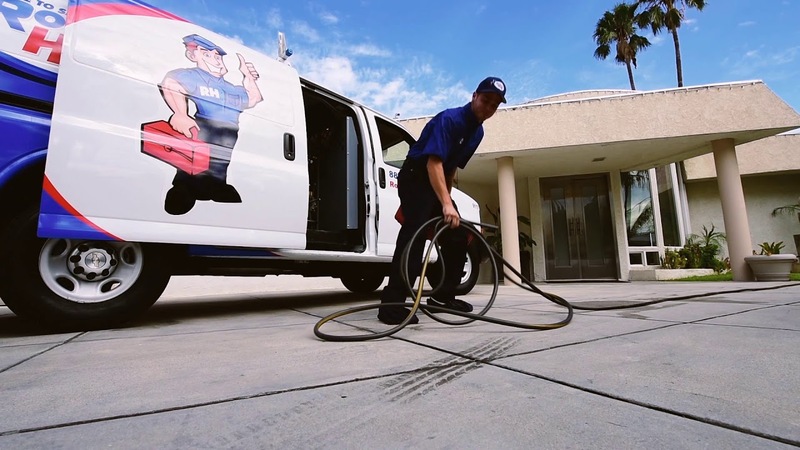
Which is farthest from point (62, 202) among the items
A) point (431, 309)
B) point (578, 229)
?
point (578, 229)

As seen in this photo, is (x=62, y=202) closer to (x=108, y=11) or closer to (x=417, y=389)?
(x=108, y=11)

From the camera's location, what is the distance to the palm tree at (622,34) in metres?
16.7

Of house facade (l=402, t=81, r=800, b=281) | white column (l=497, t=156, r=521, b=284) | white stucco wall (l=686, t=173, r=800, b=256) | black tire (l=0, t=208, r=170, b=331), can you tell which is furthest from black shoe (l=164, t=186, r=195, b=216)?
white stucco wall (l=686, t=173, r=800, b=256)

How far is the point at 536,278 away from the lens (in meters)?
9.17

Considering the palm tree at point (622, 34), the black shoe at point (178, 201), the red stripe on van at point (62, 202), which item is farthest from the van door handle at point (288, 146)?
the palm tree at point (622, 34)

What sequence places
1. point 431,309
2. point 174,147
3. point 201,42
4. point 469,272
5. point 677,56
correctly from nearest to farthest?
point 431,309 < point 174,147 < point 201,42 < point 469,272 < point 677,56

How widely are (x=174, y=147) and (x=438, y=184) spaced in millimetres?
1525

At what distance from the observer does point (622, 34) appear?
1712cm

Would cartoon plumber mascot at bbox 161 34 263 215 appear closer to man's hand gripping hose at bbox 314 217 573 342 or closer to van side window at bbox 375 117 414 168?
man's hand gripping hose at bbox 314 217 573 342

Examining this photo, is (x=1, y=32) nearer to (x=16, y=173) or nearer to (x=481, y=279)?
(x=16, y=173)

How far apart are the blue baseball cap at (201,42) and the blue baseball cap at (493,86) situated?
5.64 feet

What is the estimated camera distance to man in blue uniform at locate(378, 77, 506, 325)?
2236 millimetres

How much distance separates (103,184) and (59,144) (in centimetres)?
A: 24

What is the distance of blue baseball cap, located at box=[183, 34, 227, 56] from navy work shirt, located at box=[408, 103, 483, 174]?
4.79ft
